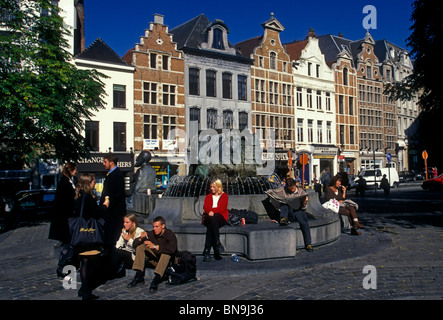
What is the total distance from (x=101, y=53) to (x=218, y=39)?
11.0 meters

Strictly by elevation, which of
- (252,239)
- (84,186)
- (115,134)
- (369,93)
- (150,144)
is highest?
(369,93)

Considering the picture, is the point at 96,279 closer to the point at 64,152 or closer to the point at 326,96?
the point at 64,152

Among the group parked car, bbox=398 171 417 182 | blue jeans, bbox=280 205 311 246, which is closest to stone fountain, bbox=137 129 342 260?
blue jeans, bbox=280 205 311 246

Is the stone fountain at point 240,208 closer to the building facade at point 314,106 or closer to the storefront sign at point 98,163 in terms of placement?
the storefront sign at point 98,163

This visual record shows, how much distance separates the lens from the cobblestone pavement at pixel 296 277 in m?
6.20

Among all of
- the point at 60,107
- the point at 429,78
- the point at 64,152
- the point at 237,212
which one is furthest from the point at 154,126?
the point at 237,212

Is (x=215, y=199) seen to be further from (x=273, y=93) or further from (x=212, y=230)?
(x=273, y=93)

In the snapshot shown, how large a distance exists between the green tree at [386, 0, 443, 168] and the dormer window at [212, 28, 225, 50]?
21.0m

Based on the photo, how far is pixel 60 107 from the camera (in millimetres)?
15430

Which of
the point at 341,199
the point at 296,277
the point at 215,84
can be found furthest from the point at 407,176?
the point at 296,277

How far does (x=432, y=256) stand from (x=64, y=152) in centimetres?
1457

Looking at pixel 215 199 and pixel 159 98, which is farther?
pixel 159 98

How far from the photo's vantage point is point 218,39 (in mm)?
38719

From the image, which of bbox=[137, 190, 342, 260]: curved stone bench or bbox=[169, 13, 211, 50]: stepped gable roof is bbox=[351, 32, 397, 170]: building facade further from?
bbox=[137, 190, 342, 260]: curved stone bench
